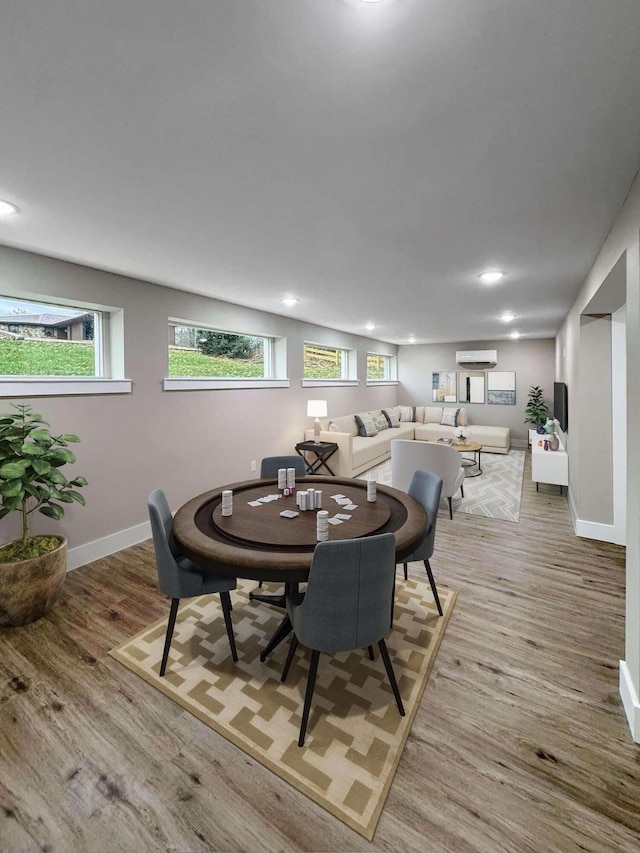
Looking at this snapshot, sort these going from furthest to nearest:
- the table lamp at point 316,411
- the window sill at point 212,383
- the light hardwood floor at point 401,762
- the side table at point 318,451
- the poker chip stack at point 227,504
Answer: the table lamp at point 316,411
the side table at point 318,451
the window sill at point 212,383
the poker chip stack at point 227,504
the light hardwood floor at point 401,762

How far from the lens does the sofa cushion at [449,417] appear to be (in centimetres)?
847

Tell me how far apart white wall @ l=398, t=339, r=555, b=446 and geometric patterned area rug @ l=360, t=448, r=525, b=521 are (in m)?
1.61

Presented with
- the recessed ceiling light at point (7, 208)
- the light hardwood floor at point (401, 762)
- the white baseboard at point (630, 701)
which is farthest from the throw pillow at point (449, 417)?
the recessed ceiling light at point (7, 208)

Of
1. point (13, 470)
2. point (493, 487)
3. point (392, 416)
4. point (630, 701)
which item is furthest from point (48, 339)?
point (392, 416)

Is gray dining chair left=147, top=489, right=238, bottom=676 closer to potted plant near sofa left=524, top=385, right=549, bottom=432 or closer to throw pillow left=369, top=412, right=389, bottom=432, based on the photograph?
throw pillow left=369, top=412, right=389, bottom=432

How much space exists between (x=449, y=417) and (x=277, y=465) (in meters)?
6.36

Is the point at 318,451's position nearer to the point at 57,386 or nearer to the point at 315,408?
the point at 315,408

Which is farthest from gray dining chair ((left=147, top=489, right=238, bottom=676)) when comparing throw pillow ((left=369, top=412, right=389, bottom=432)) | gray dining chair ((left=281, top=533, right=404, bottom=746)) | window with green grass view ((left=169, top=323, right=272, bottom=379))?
throw pillow ((left=369, top=412, right=389, bottom=432))

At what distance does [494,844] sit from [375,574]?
888mm

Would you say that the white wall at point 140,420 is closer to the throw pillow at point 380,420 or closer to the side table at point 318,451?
the side table at point 318,451

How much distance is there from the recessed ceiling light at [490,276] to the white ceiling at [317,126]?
1.42ft

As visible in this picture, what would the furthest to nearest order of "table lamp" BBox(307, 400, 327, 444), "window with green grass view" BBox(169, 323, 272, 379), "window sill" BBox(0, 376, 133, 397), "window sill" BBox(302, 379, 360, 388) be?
"window sill" BBox(302, 379, 360, 388)
"table lamp" BBox(307, 400, 327, 444)
"window with green grass view" BBox(169, 323, 272, 379)
"window sill" BBox(0, 376, 133, 397)

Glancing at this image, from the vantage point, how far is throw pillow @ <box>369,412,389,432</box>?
7.35 metres

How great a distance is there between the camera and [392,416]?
324 inches
